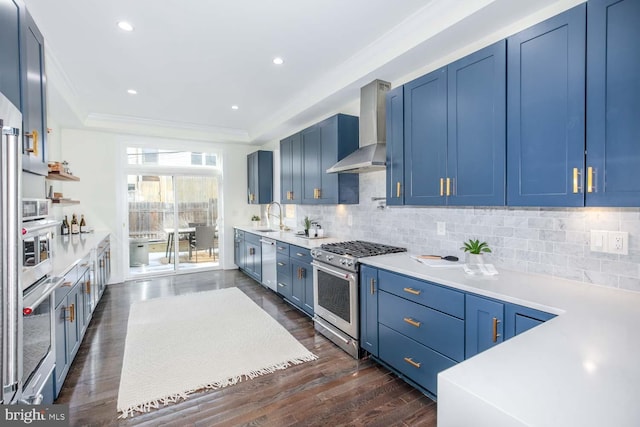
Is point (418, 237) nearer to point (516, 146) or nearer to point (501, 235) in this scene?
point (501, 235)

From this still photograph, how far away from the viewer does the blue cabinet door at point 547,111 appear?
65.3 inches

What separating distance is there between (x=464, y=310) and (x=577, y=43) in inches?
62.7

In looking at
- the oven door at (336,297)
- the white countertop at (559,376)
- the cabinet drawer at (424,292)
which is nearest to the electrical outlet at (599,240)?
the white countertop at (559,376)

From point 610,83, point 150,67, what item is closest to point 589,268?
point 610,83

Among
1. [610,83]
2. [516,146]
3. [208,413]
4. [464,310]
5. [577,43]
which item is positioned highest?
[577,43]

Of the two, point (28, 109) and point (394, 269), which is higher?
point (28, 109)

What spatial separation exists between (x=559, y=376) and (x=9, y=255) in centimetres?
174

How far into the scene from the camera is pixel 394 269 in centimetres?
243

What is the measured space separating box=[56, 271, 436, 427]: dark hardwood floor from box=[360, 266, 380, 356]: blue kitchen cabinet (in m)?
0.19

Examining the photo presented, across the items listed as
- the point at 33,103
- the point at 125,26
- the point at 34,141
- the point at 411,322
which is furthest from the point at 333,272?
the point at 125,26

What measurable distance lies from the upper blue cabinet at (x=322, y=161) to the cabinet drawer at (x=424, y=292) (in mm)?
1501

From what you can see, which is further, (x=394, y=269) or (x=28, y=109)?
(x=394, y=269)

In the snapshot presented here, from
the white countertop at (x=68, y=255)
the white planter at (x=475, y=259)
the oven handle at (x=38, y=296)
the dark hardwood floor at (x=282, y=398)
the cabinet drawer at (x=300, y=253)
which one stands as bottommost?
the dark hardwood floor at (x=282, y=398)

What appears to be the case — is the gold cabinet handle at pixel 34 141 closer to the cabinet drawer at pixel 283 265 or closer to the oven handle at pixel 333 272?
the oven handle at pixel 333 272
